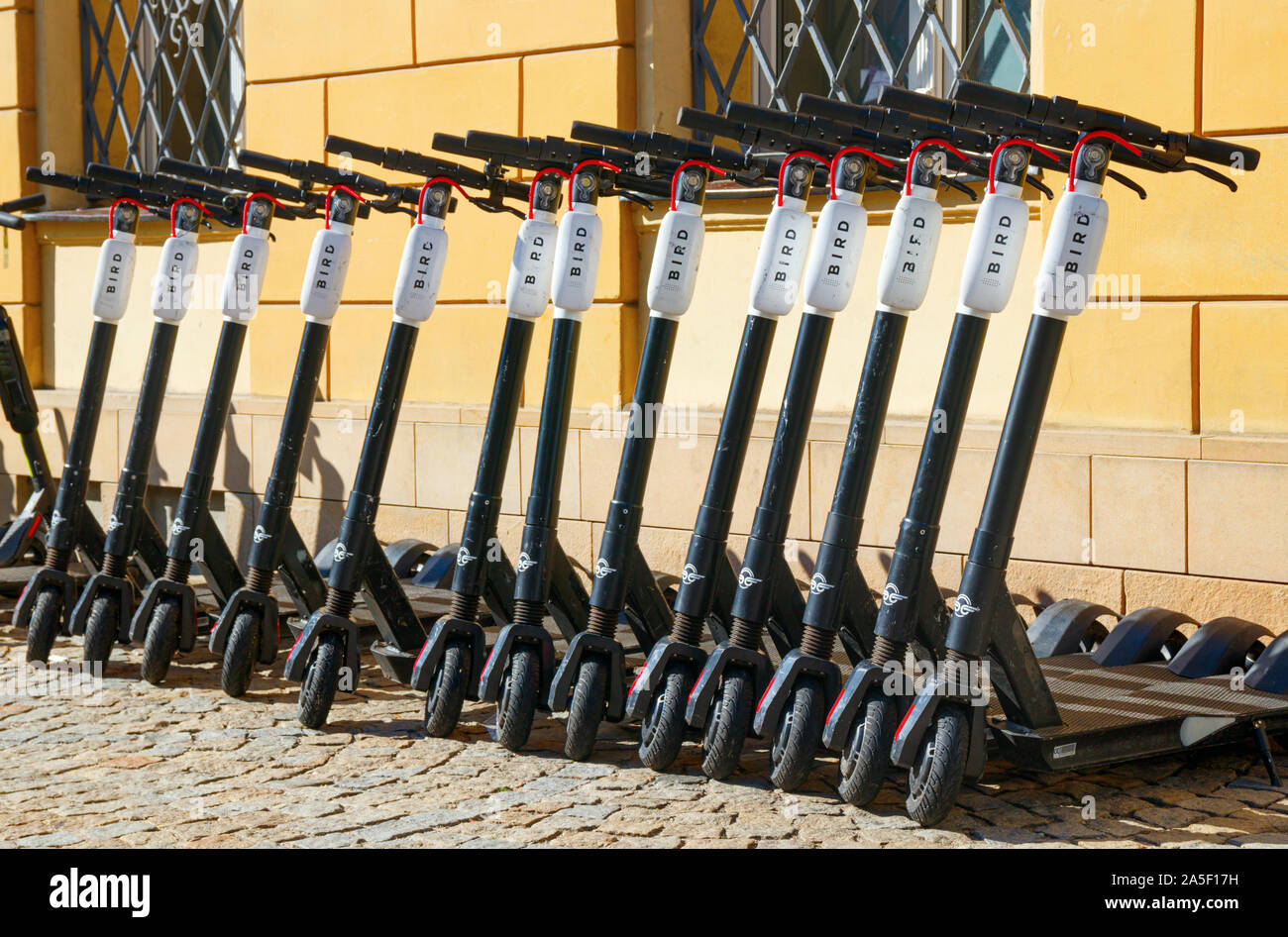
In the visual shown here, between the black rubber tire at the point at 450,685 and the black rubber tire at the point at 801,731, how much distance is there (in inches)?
42.4

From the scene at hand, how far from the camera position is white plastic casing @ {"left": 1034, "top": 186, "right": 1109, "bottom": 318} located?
3975 mm

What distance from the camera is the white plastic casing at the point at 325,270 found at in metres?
5.36

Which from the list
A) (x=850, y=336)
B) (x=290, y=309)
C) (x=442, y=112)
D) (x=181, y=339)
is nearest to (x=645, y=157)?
(x=850, y=336)

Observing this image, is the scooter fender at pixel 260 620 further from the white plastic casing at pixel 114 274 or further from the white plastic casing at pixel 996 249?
the white plastic casing at pixel 996 249

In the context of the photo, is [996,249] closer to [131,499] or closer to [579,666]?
[579,666]

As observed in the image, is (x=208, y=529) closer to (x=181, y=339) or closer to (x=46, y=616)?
Answer: (x=46, y=616)

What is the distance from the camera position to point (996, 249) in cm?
406

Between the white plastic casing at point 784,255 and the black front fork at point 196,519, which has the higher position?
the white plastic casing at point 784,255

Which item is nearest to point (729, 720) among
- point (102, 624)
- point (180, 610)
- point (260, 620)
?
point (260, 620)

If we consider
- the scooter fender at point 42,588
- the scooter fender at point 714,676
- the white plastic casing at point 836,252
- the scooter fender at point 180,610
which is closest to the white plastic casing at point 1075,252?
the white plastic casing at point 836,252

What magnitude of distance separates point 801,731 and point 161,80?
6.21 m

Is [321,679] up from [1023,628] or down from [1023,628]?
down

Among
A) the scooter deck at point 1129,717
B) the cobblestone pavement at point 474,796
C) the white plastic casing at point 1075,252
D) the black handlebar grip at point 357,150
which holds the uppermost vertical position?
the black handlebar grip at point 357,150

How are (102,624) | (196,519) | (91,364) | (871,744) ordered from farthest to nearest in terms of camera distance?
(91,364) → (102,624) → (196,519) → (871,744)
